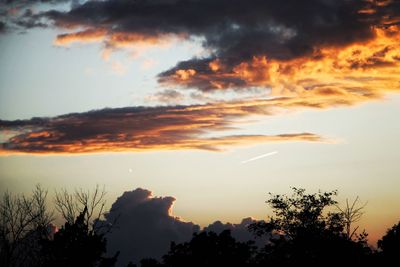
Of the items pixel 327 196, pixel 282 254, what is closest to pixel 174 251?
pixel 282 254

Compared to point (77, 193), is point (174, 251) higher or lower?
Result: lower

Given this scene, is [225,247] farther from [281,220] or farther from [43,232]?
[43,232]

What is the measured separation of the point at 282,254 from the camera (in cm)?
5322

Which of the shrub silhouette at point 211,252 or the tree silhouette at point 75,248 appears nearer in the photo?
the tree silhouette at point 75,248

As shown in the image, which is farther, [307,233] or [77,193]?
[307,233]

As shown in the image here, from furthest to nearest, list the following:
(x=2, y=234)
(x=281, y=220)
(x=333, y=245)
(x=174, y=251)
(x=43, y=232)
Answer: (x=281, y=220) → (x=174, y=251) → (x=333, y=245) → (x=2, y=234) → (x=43, y=232)

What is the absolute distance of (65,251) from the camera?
41.7 m

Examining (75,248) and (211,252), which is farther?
(211,252)

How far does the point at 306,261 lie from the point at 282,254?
3121 mm

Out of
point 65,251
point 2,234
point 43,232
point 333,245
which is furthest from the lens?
point 333,245

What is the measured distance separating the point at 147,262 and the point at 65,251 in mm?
17688

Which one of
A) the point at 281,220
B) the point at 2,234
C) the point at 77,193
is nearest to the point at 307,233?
the point at 281,220

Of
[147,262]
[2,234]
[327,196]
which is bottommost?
[147,262]

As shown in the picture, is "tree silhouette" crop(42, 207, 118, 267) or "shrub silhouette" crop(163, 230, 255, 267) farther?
"shrub silhouette" crop(163, 230, 255, 267)
